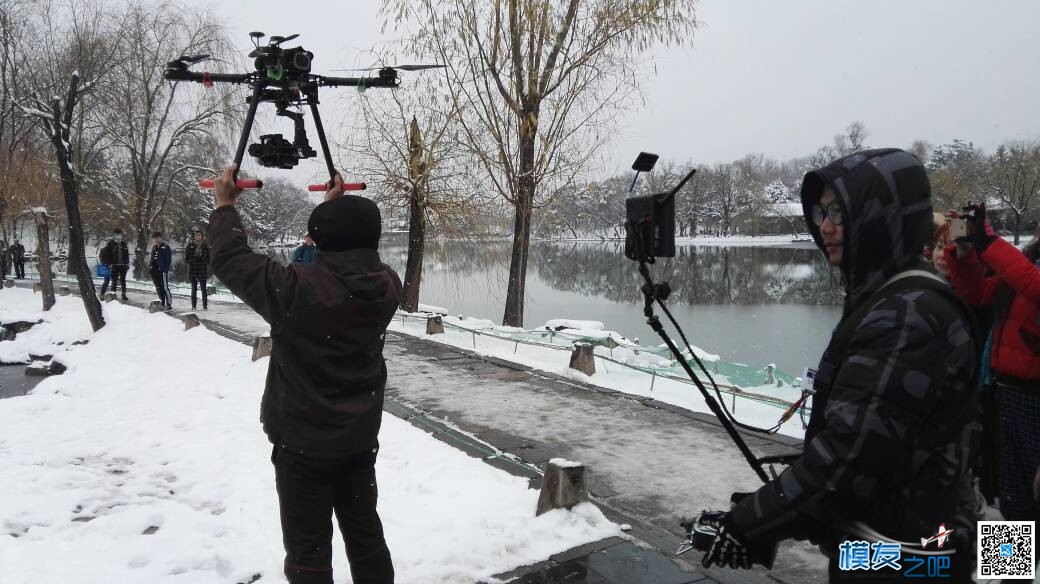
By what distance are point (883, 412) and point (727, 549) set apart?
1.93 ft

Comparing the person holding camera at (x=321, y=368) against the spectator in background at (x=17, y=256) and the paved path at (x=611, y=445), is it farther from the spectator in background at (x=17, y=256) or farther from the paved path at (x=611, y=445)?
the spectator in background at (x=17, y=256)

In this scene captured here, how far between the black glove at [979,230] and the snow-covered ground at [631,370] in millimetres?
3250

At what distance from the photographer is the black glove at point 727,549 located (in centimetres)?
182

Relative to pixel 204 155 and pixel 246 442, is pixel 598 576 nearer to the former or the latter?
pixel 246 442

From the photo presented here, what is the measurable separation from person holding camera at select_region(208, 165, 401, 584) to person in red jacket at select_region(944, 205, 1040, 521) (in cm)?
299

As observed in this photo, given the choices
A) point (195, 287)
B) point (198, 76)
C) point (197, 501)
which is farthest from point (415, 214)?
point (198, 76)

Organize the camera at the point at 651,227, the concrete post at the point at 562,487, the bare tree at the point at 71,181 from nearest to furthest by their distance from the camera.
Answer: the camera at the point at 651,227 → the concrete post at the point at 562,487 → the bare tree at the point at 71,181

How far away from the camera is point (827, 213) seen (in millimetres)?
1930

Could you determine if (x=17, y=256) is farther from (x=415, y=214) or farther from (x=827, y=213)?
(x=827, y=213)

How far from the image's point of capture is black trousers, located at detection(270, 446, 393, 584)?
2.62 m

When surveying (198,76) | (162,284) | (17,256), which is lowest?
(17,256)

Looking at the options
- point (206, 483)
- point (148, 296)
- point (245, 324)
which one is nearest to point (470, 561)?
point (206, 483)

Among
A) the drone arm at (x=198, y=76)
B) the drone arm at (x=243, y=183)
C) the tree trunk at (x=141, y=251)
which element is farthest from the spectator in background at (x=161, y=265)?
the drone arm at (x=243, y=183)

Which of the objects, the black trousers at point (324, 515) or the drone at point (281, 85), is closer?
the black trousers at point (324, 515)
